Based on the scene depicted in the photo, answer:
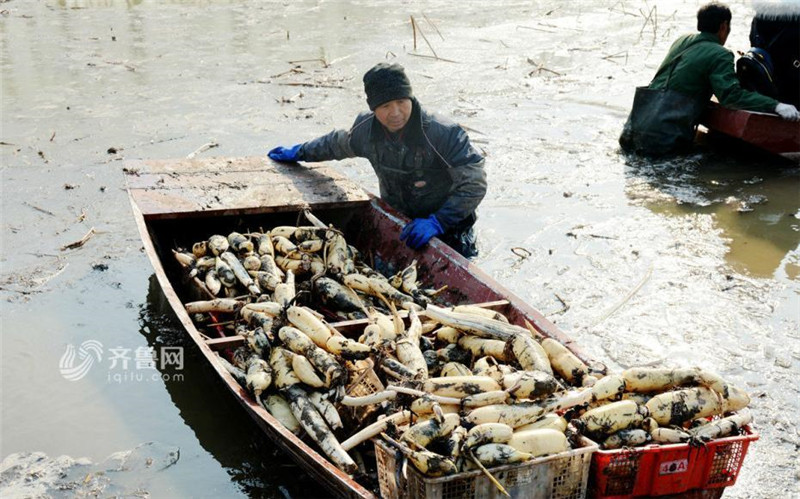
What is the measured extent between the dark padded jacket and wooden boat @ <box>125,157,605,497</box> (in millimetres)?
272

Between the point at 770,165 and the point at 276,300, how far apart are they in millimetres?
7923

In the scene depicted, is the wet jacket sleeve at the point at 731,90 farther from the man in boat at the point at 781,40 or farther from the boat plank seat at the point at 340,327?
the boat plank seat at the point at 340,327

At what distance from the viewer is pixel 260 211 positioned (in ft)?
23.5

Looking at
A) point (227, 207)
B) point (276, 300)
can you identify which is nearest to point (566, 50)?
point (227, 207)

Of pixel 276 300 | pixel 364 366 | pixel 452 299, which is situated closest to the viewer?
pixel 364 366

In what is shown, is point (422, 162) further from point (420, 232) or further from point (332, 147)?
point (332, 147)

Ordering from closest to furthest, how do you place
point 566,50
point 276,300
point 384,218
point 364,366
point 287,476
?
point 364,366, point 287,476, point 276,300, point 384,218, point 566,50

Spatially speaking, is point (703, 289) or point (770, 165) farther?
point (770, 165)

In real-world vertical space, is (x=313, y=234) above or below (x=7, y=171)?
above

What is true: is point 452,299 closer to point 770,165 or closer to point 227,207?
point 227,207

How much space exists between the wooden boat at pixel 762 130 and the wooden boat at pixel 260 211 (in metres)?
5.43

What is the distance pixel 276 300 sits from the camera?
19.3 ft

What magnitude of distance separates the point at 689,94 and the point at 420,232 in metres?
5.62

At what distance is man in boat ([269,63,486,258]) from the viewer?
260 inches
